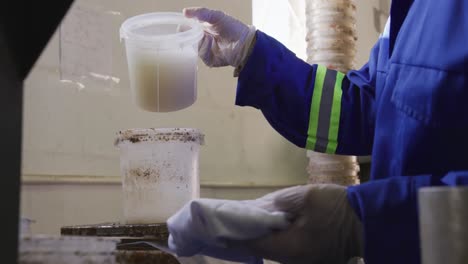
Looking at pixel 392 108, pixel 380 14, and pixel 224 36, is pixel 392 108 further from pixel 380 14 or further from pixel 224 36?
pixel 380 14

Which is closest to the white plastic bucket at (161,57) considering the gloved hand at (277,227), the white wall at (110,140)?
the white wall at (110,140)

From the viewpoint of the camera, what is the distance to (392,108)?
4.14 feet

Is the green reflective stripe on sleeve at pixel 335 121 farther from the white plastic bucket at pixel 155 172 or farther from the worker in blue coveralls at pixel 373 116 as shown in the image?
the white plastic bucket at pixel 155 172

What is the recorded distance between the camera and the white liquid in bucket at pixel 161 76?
4.57 ft

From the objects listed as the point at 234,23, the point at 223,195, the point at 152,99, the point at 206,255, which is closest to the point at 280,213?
the point at 206,255

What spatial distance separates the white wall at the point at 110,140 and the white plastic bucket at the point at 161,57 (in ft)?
0.85

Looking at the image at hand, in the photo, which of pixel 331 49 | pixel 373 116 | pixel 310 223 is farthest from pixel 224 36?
pixel 331 49

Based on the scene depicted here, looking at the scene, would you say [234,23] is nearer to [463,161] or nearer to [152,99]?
[152,99]

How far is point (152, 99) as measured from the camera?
142 centimetres

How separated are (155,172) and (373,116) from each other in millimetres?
613

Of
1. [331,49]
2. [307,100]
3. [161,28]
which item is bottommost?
[307,100]

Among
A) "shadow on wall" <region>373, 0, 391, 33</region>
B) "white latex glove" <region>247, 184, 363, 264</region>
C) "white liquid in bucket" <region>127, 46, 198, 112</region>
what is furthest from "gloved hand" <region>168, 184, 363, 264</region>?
"shadow on wall" <region>373, 0, 391, 33</region>

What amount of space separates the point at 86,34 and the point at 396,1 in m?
1.02

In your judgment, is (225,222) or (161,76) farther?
(161,76)
